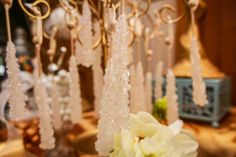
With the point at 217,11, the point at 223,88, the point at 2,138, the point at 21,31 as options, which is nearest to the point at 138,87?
the point at 2,138

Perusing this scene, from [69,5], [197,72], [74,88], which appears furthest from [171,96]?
[69,5]

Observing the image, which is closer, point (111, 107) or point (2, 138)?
point (111, 107)

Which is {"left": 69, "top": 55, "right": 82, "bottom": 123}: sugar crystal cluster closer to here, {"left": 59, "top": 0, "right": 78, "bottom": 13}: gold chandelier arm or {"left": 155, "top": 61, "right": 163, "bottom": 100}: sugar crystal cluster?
{"left": 59, "top": 0, "right": 78, "bottom": 13}: gold chandelier arm

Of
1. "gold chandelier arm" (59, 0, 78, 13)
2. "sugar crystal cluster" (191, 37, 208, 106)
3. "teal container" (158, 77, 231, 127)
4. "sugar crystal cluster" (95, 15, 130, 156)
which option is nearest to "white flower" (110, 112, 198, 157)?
"sugar crystal cluster" (95, 15, 130, 156)

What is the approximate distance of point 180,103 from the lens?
1079mm

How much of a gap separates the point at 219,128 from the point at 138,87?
0.54 m

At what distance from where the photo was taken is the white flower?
0.36m

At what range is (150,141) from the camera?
36 cm

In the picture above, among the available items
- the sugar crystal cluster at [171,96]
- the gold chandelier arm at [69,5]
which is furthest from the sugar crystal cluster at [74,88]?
the sugar crystal cluster at [171,96]

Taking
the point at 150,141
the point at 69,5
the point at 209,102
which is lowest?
the point at 209,102

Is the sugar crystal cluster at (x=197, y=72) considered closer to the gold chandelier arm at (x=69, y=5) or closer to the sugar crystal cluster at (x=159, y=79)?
the sugar crystal cluster at (x=159, y=79)

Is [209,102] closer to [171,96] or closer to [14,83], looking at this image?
[171,96]

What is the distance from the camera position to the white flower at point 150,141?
36cm

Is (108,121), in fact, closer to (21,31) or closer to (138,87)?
(138,87)
